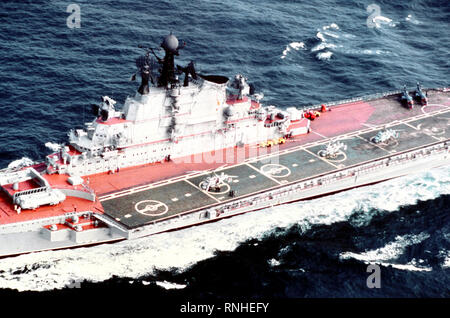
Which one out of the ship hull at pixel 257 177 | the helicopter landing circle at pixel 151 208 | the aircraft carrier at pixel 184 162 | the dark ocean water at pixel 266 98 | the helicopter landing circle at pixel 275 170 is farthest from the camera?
the helicopter landing circle at pixel 275 170

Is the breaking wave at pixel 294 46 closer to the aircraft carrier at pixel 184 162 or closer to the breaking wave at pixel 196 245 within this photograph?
the aircraft carrier at pixel 184 162

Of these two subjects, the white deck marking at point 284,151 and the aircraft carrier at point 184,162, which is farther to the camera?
the white deck marking at point 284,151

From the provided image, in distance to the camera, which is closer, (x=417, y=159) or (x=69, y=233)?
(x=69, y=233)

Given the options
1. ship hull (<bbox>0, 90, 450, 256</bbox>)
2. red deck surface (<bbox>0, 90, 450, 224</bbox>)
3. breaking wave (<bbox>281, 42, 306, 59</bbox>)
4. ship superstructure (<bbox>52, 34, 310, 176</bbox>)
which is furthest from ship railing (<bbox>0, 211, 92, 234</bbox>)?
breaking wave (<bbox>281, 42, 306, 59</bbox>)

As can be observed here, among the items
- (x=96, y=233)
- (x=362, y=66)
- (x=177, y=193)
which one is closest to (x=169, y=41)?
(x=177, y=193)

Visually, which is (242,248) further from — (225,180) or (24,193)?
(24,193)

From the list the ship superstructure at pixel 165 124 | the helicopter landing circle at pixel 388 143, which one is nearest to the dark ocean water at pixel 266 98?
the helicopter landing circle at pixel 388 143
